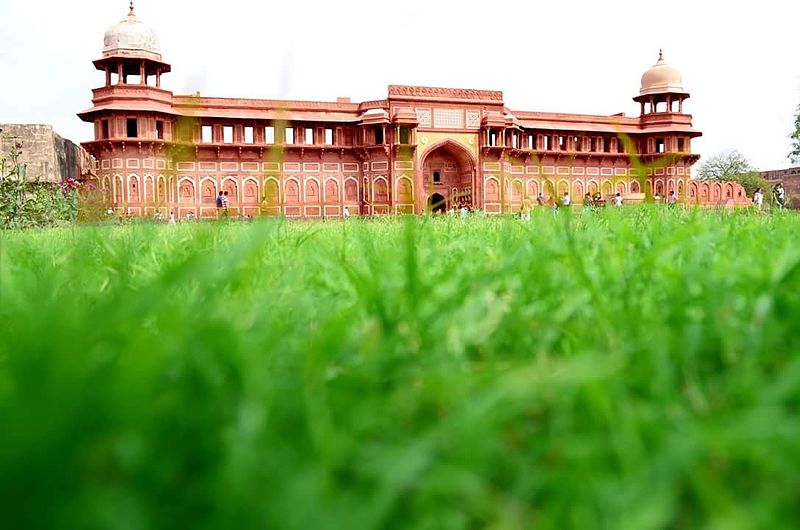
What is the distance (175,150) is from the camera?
83 centimetres

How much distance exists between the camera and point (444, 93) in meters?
25.7

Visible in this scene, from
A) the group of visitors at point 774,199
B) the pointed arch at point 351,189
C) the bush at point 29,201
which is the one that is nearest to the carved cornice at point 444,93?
the pointed arch at point 351,189

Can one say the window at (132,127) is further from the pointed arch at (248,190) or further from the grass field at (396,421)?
the grass field at (396,421)

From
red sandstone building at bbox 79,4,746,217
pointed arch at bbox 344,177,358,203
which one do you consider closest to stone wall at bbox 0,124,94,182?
red sandstone building at bbox 79,4,746,217

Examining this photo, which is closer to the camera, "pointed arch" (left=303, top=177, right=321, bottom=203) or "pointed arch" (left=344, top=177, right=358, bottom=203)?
"pointed arch" (left=303, top=177, right=321, bottom=203)

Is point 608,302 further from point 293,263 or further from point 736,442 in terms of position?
point 293,263

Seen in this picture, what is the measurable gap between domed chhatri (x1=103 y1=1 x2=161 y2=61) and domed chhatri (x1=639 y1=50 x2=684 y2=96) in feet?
68.8

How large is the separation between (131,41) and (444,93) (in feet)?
38.5

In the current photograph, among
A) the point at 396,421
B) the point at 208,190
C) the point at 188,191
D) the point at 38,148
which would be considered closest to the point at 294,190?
the point at 208,190

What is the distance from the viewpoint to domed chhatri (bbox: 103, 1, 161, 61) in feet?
77.8

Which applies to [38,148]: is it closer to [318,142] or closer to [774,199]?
[318,142]

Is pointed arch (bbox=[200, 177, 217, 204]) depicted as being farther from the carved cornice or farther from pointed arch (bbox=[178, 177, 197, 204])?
the carved cornice

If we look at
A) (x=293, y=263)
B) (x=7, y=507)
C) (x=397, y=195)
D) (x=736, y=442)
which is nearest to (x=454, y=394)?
(x=736, y=442)

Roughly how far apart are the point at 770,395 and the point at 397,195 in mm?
24393
